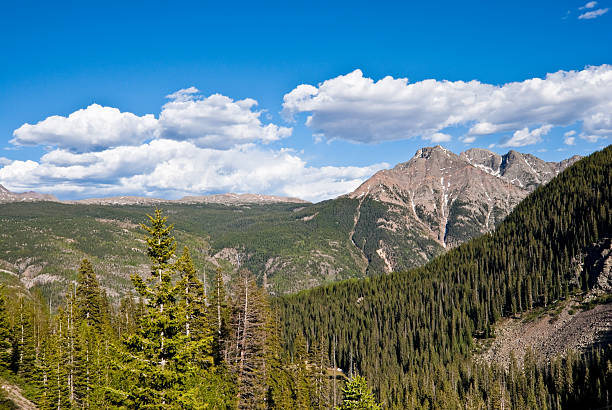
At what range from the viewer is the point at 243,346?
46125 mm

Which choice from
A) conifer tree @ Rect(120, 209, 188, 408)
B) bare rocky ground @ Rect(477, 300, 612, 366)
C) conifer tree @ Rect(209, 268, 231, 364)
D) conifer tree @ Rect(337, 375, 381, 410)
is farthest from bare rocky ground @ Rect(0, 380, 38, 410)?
bare rocky ground @ Rect(477, 300, 612, 366)

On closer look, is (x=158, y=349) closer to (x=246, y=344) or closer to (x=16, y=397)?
(x=246, y=344)

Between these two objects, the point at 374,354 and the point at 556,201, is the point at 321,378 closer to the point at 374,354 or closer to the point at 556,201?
the point at 374,354

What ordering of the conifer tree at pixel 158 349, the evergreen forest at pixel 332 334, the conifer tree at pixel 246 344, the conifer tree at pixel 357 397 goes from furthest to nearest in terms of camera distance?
the conifer tree at pixel 246 344, the conifer tree at pixel 357 397, the evergreen forest at pixel 332 334, the conifer tree at pixel 158 349

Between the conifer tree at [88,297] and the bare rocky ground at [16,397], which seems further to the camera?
the conifer tree at [88,297]

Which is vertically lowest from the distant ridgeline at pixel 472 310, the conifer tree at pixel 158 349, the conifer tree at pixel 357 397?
the distant ridgeline at pixel 472 310

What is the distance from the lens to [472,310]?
505ft

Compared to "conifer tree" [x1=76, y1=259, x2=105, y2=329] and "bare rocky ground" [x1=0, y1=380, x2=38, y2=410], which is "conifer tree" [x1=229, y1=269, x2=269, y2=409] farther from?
"conifer tree" [x1=76, y1=259, x2=105, y2=329]

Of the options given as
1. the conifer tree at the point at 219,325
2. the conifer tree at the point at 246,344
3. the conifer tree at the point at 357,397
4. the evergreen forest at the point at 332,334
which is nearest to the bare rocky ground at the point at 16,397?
the evergreen forest at the point at 332,334

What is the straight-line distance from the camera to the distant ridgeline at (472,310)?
103 meters

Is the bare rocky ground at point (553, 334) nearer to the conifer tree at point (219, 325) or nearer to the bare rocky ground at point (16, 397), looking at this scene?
the conifer tree at point (219, 325)

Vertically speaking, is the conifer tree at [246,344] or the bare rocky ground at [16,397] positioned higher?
the conifer tree at [246,344]

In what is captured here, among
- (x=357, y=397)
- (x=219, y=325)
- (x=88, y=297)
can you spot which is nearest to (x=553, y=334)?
(x=219, y=325)

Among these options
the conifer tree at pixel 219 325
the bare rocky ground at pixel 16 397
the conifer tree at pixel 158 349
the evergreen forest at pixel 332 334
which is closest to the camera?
the conifer tree at pixel 158 349
